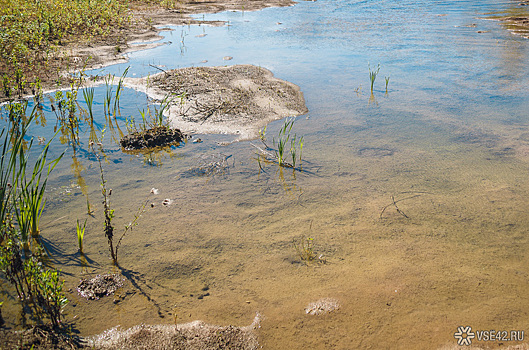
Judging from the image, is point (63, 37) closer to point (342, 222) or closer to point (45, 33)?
point (45, 33)

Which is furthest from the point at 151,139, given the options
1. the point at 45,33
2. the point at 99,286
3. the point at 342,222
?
the point at 45,33

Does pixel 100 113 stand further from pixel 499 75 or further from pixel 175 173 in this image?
pixel 499 75

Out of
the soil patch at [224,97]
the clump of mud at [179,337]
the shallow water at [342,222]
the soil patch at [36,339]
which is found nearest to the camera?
the soil patch at [36,339]

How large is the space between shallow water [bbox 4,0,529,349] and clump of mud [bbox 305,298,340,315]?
0.16 feet

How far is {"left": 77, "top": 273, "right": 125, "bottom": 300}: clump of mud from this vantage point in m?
2.81

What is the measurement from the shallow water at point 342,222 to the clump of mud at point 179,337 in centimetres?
8

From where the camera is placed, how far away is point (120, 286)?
290 centimetres

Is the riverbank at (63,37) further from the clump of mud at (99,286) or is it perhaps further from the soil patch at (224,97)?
the clump of mud at (99,286)

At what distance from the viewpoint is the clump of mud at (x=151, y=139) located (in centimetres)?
525

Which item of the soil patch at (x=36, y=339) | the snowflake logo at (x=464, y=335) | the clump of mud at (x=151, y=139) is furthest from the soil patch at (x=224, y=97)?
the snowflake logo at (x=464, y=335)

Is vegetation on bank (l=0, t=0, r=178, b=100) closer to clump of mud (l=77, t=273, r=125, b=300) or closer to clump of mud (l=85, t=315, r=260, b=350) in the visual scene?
clump of mud (l=77, t=273, r=125, b=300)

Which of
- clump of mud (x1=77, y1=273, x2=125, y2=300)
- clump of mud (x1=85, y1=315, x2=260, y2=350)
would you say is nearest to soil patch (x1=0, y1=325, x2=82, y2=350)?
clump of mud (x1=85, y1=315, x2=260, y2=350)

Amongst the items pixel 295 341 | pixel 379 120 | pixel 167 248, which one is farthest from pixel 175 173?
pixel 379 120

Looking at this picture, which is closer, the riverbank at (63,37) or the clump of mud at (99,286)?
→ the clump of mud at (99,286)
